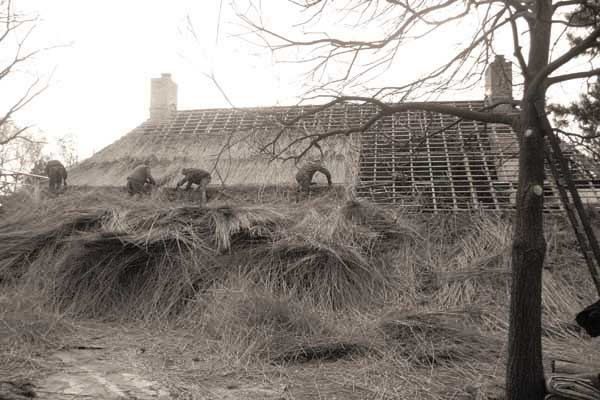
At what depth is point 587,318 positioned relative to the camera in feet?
10.3

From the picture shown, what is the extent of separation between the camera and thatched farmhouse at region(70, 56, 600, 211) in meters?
7.77

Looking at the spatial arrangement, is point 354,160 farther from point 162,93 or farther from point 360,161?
point 162,93

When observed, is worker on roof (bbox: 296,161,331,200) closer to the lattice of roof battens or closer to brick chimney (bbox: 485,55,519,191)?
the lattice of roof battens

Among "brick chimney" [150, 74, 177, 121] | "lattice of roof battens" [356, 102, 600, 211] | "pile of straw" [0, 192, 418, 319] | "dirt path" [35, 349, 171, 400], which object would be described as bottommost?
"dirt path" [35, 349, 171, 400]

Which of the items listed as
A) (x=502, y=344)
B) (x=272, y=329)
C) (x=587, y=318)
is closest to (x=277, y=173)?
(x=272, y=329)

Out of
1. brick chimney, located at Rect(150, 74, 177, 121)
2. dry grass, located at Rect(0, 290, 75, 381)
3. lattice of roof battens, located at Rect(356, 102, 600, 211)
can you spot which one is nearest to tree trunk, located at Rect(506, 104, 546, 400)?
dry grass, located at Rect(0, 290, 75, 381)

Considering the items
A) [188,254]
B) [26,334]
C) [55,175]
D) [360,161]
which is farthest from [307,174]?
[55,175]

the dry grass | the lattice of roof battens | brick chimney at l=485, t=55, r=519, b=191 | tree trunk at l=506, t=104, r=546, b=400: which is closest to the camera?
tree trunk at l=506, t=104, r=546, b=400

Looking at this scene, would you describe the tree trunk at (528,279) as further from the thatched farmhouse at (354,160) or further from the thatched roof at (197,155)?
the thatched roof at (197,155)

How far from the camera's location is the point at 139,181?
970 centimetres

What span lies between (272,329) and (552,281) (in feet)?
11.4

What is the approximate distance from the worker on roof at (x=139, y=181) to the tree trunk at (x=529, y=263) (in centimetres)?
754

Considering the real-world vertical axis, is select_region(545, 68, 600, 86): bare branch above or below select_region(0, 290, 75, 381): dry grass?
above

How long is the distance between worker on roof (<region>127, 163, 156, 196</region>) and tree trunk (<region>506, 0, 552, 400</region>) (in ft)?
24.7
